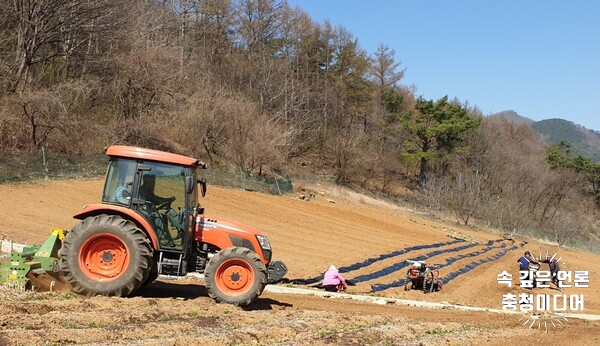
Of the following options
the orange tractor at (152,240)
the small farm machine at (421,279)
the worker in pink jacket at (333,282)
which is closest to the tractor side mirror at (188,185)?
the orange tractor at (152,240)

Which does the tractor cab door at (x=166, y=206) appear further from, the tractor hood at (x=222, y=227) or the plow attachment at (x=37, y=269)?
the plow attachment at (x=37, y=269)

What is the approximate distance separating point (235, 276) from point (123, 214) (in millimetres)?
1965

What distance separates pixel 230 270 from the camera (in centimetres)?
869

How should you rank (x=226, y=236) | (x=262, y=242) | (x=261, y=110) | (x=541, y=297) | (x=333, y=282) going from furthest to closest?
(x=261, y=110) → (x=541, y=297) → (x=333, y=282) → (x=262, y=242) → (x=226, y=236)

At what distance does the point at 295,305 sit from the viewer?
991 cm

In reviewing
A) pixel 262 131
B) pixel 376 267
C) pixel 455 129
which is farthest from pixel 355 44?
pixel 376 267

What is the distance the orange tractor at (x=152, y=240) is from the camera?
8422mm

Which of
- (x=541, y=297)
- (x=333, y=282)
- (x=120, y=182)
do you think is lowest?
(x=541, y=297)

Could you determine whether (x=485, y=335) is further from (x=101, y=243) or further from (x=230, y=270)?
(x=101, y=243)

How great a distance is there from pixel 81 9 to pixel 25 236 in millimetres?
20361

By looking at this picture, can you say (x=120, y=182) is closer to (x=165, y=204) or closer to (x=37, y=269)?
(x=165, y=204)

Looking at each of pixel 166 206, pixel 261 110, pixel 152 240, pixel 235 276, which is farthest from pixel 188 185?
pixel 261 110

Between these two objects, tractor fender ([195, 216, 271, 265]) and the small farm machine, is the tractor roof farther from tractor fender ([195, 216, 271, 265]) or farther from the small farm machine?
the small farm machine

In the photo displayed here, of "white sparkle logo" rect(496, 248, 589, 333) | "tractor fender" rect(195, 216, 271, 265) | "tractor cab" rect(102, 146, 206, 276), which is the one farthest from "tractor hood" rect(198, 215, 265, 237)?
"white sparkle logo" rect(496, 248, 589, 333)
